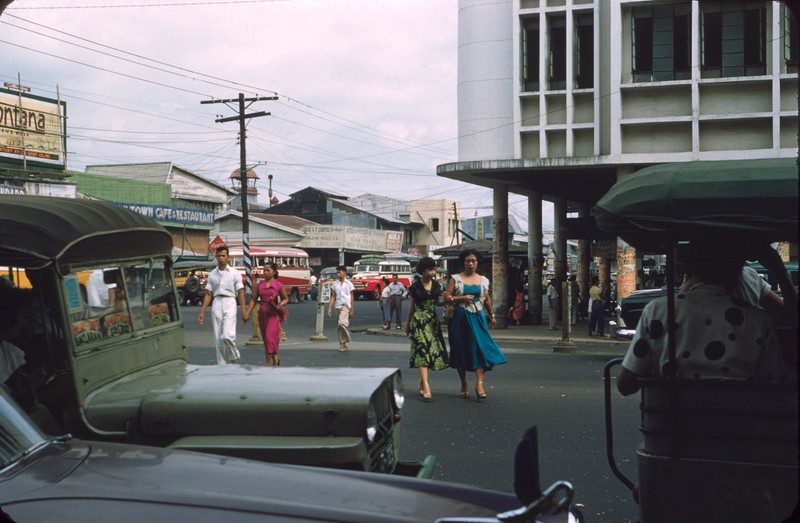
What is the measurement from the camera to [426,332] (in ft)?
36.8

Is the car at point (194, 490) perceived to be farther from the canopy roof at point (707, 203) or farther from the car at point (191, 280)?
the car at point (191, 280)

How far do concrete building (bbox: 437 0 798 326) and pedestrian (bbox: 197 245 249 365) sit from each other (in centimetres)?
1359

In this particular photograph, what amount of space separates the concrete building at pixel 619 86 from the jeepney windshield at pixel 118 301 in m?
18.9

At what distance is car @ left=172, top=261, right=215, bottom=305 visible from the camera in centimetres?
4397

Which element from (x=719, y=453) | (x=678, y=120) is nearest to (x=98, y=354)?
(x=719, y=453)

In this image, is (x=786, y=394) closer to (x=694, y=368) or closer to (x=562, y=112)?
(x=694, y=368)

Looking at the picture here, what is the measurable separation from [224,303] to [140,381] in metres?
7.62

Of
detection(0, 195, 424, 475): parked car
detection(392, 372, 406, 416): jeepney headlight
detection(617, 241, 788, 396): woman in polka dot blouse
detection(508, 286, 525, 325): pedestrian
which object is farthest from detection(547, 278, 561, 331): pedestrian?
detection(617, 241, 788, 396): woman in polka dot blouse

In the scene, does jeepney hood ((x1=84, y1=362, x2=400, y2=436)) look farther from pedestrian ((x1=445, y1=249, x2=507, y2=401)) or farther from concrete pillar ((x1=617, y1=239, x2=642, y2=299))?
concrete pillar ((x1=617, y1=239, x2=642, y2=299))

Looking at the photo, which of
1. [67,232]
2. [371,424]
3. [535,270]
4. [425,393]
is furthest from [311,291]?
[371,424]

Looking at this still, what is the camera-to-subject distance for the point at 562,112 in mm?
25188

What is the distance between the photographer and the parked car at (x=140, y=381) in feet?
15.0

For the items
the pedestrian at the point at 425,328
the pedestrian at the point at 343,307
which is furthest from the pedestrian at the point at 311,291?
the pedestrian at the point at 425,328

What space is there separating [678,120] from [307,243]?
48.2m
